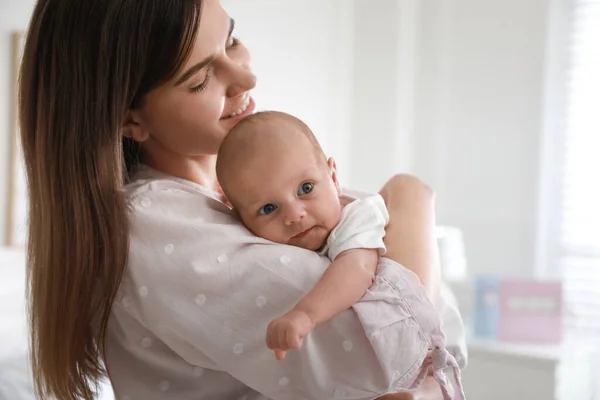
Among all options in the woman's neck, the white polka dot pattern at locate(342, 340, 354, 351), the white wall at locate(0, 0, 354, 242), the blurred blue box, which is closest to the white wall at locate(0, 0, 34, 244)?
the white wall at locate(0, 0, 354, 242)

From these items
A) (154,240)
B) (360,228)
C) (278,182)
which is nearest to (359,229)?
(360,228)

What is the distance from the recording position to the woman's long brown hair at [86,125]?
914 mm

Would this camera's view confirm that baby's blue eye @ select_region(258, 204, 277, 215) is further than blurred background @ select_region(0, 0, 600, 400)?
No

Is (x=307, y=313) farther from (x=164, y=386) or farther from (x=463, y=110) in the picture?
(x=463, y=110)

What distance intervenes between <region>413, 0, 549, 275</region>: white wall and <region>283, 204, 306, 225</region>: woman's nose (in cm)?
274

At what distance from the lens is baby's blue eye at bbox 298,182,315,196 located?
36.7 inches

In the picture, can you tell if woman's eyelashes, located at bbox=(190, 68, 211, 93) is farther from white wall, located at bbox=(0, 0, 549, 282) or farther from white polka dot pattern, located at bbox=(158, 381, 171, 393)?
white wall, located at bbox=(0, 0, 549, 282)

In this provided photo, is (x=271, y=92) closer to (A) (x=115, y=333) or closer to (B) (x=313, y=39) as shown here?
(B) (x=313, y=39)

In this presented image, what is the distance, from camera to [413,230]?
1000mm

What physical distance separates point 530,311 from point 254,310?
1970 millimetres

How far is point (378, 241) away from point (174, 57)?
346 millimetres

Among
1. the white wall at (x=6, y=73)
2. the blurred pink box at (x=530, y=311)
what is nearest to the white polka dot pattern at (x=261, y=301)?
the blurred pink box at (x=530, y=311)

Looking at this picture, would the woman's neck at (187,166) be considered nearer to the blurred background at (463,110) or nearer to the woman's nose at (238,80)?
the woman's nose at (238,80)

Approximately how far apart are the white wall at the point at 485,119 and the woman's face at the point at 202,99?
2.66 metres
